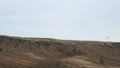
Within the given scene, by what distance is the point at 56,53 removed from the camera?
62.2 m

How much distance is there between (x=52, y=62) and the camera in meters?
38.5

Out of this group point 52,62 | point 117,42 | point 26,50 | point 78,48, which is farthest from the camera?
point 117,42

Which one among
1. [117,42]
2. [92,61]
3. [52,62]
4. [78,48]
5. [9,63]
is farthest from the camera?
[117,42]

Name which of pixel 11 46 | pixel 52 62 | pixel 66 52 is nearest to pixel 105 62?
pixel 66 52

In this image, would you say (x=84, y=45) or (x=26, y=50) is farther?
(x=84, y=45)

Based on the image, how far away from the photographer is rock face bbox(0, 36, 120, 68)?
45694mm

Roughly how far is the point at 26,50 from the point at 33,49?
9.00 feet

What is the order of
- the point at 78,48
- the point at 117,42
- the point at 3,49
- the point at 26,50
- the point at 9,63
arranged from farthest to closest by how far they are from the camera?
1. the point at 117,42
2. the point at 78,48
3. the point at 26,50
4. the point at 3,49
5. the point at 9,63

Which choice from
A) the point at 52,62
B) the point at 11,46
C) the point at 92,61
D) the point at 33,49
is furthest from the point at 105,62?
the point at 52,62

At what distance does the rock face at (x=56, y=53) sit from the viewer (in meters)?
45.7

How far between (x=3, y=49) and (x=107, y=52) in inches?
996

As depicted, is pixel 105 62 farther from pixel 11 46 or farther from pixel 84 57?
pixel 11 46

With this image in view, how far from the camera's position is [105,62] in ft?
204

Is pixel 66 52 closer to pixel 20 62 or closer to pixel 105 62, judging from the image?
pixel 105 62
